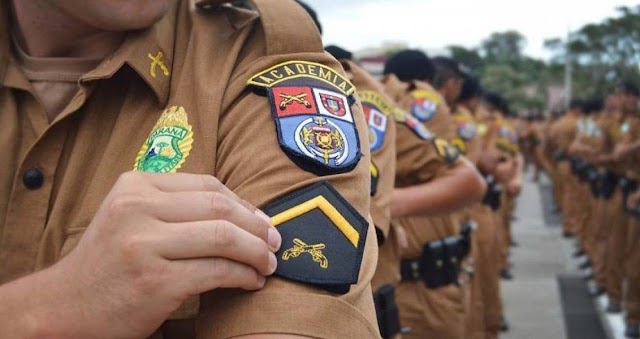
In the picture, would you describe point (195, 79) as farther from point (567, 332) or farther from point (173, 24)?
point (567, 332)

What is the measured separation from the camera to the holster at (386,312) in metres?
3.36

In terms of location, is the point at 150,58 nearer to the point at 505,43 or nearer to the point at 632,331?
the point at 632,331

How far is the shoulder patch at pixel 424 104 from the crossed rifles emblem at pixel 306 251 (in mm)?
3903

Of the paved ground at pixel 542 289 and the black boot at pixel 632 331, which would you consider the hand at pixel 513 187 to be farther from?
the black boot at pixel 632 331

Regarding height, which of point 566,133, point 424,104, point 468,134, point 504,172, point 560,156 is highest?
point 424,104

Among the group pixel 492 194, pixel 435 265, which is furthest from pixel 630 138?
pixel 435 265

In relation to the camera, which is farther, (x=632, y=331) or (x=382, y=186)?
(x=632, y=331)

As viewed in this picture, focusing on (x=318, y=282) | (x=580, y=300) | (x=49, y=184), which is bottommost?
(x=580, y=300)

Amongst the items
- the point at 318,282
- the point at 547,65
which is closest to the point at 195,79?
the point at 318,282

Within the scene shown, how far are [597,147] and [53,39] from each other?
35.6 feet

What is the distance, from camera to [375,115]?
3.12m

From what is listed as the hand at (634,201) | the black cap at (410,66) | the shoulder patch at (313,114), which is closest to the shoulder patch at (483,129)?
the hand at (634,201)

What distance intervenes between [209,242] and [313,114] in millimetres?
→ 303

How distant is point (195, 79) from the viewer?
142 centimetres
